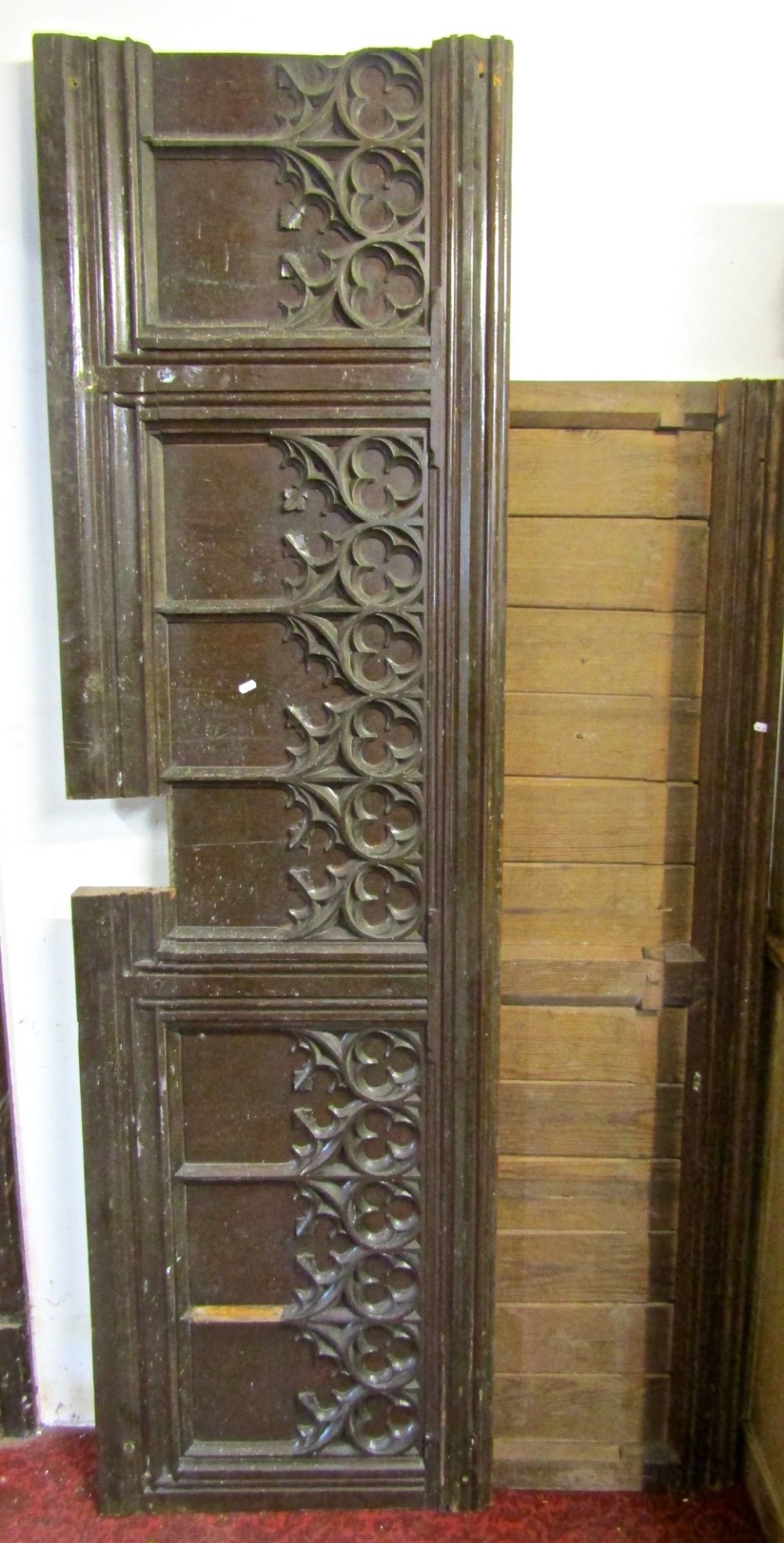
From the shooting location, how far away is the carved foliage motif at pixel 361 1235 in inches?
59.0

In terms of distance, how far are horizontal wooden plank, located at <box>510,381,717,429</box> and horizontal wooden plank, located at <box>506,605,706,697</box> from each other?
0.28 metres

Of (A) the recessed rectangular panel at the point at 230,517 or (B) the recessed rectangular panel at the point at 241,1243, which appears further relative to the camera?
(B) the recessed rectangular panel at the point at 241,1243

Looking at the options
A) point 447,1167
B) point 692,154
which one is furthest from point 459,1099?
point 692,154

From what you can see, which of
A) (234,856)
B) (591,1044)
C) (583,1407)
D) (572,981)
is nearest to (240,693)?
(234,856)

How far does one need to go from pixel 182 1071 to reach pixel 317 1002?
24 cm

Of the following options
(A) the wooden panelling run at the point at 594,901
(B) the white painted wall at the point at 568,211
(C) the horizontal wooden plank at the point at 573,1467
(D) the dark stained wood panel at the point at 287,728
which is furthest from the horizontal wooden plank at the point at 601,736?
(C) the horizontal wooden plank at the point at 573,1467

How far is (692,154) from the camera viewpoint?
1.39 meters

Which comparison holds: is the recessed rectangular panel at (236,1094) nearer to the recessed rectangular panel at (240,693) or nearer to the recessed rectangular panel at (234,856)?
the recessed rectangular panel at (234,856)

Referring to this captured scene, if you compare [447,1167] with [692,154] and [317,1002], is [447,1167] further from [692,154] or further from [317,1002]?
[692,154]

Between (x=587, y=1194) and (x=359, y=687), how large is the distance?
0.90m

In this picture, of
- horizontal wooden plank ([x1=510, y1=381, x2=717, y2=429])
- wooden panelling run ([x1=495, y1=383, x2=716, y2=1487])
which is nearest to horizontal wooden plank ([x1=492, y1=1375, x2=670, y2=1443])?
wooden panelling run ([x1=495, y1=383, x2=716, y2=1487])

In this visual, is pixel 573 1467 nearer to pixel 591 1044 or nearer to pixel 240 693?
pixel 591 1044

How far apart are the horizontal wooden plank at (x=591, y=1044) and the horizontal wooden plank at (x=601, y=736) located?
38cm

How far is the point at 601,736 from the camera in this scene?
1.52 meters
